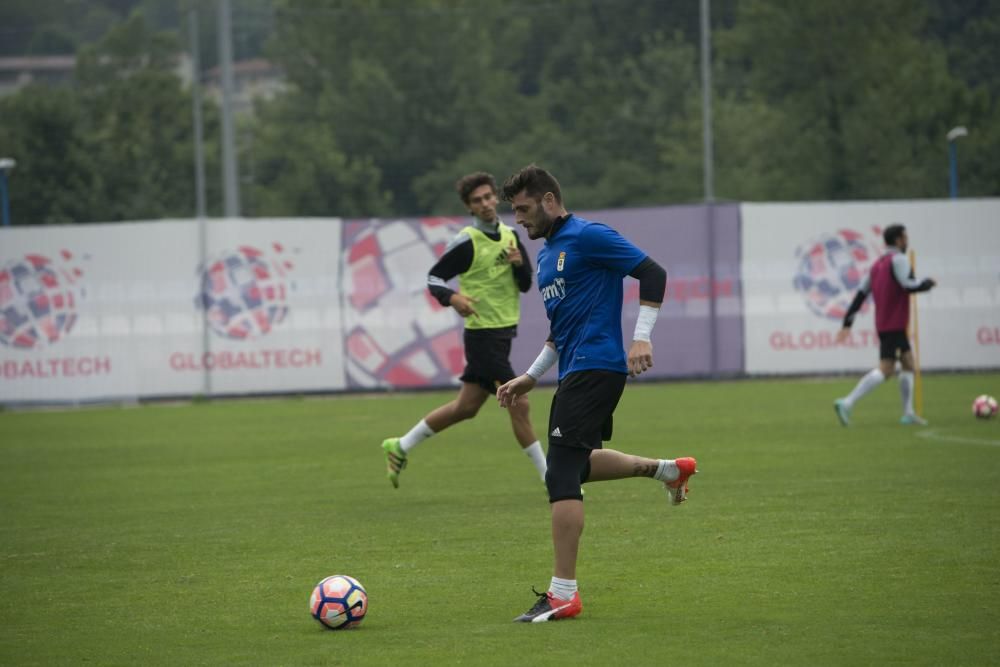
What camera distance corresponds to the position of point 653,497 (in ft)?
38.1

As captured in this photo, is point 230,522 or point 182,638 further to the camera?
point 230,522

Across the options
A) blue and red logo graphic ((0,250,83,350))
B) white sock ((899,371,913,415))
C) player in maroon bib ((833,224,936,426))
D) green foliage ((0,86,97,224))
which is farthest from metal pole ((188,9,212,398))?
white sock ((899,371,913,415))

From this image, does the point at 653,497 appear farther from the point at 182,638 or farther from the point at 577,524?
the point at 182,638

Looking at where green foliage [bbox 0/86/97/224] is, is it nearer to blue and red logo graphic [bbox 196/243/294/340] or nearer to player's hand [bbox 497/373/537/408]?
blue and red logo graphic [bbox 196/243/294/340]

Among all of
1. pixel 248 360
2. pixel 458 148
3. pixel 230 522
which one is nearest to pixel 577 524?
pixel 230 522

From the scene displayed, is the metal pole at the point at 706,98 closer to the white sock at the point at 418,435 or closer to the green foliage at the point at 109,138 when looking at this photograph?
the green foliage at the point at 109,138

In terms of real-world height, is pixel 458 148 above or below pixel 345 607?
above

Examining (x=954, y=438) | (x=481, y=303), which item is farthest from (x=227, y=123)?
(x=481, y=303)

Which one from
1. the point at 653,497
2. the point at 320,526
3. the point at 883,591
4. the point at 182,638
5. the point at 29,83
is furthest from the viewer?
the point at 29,83

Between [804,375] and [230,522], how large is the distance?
15420 mm

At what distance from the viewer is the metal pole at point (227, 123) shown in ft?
91.8

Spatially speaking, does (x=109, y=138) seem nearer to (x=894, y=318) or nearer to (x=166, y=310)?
(x=166, y=310)

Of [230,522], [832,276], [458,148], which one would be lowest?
[230,522]

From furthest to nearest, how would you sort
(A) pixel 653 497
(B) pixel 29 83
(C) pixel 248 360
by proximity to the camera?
(B) pixel 29 83 → (C) pixel 248 360 → (A) pixel 653 497
